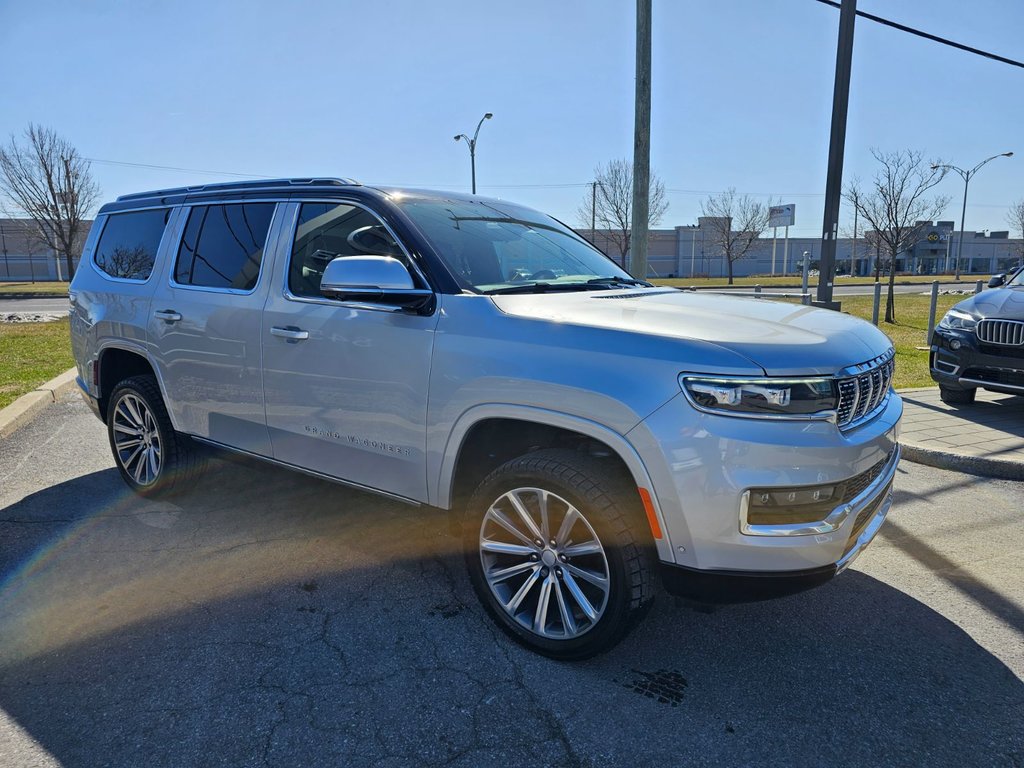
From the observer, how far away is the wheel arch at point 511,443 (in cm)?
248

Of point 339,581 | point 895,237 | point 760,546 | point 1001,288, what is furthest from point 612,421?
point 895,237

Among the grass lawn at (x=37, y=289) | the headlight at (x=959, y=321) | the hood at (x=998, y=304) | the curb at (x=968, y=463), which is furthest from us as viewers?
the grass lawn at (x=37, y=289)

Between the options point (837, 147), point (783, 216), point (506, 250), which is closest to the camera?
point (506, 250)

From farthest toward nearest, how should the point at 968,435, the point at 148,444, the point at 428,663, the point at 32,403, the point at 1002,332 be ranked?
the point at 32,403
the point at 1002,332
the point at 968,435
the point at 148,444
the point at 428,663

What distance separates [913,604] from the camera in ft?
10.9

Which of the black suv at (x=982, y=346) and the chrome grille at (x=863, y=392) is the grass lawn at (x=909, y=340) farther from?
the chrome grille at (x=863, y=392)

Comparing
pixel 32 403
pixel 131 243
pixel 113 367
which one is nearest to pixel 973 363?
pixel 131 243

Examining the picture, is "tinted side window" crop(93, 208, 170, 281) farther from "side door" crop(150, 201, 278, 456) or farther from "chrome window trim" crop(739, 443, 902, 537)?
"chrome window trim" crop(739, 443, 902, 537)

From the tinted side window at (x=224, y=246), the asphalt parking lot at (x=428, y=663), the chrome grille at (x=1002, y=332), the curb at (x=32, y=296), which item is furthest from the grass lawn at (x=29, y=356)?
the curb at (x=32, y=296)

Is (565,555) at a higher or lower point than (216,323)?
lower

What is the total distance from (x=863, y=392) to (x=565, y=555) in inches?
52.3

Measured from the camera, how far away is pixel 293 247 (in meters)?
3.60

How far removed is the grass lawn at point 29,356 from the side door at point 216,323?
4.21m

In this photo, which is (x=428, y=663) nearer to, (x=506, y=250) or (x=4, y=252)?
(x=506, y=250)
